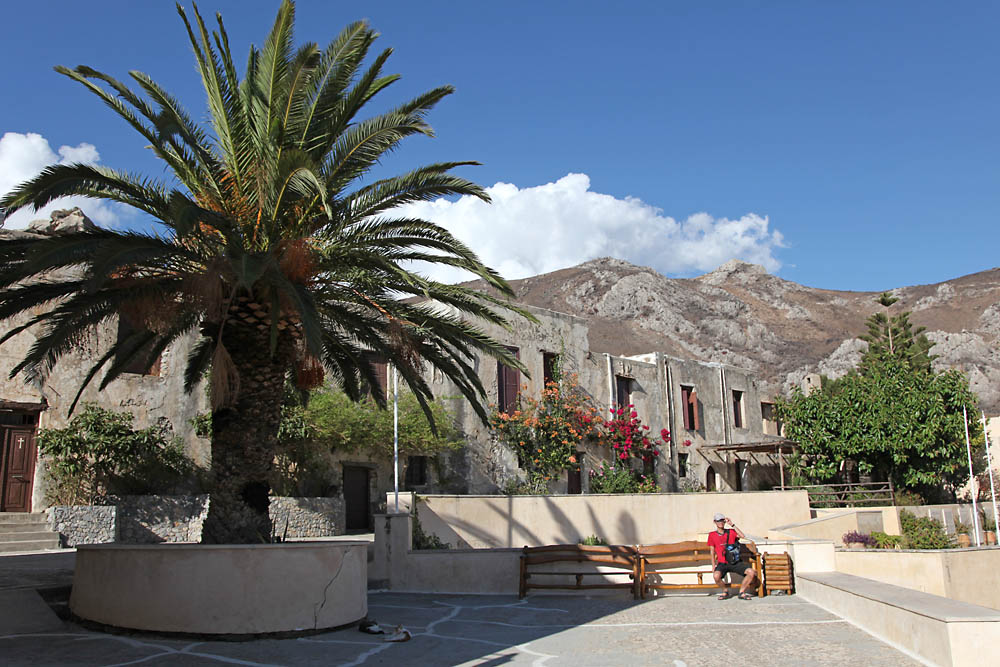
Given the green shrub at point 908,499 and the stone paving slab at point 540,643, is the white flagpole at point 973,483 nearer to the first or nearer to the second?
the green shrub at point 908,499

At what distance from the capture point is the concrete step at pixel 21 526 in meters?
16.3

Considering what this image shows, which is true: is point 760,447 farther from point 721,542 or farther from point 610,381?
point 721,542

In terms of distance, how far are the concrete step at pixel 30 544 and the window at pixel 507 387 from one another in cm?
1261

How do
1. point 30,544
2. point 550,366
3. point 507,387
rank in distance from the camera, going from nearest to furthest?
point 30,544, point 507,387, point 550,366

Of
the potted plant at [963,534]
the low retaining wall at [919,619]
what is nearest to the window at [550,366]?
the potted plant at [963,534]

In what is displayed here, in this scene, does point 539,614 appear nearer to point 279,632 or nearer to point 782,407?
point 279,632

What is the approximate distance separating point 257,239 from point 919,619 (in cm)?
848

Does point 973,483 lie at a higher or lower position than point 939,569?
higher

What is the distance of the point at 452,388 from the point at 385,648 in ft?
49.6

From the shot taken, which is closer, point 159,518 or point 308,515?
point 159,518

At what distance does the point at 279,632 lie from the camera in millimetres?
8648

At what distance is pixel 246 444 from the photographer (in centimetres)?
998

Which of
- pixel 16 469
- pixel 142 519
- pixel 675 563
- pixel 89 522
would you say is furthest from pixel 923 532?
pixel 16 469

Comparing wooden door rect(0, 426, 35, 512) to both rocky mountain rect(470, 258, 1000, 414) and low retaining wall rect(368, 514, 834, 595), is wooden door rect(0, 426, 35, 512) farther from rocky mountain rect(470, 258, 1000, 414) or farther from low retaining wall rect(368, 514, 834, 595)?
rocky mountain rect(470, 258, 1000, 414)
